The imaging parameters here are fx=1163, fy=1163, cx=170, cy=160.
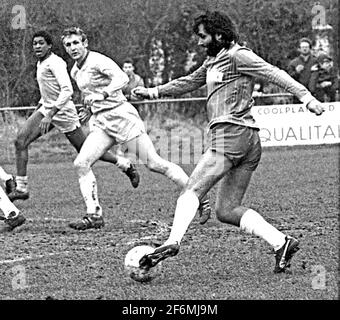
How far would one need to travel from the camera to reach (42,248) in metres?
10.4

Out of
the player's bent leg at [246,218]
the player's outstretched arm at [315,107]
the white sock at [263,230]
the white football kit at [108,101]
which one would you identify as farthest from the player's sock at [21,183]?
the player's outstretched arm at [315,107]

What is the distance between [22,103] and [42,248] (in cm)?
1122

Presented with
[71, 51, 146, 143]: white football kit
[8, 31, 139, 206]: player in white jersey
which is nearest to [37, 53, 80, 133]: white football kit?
[8, 31, 139, 206]: player in white jersey

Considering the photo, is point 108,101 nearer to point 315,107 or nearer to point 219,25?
point 219,25

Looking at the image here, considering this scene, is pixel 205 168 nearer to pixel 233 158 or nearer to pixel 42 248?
pixel 233 158

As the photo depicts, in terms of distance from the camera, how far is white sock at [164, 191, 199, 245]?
27.1ft

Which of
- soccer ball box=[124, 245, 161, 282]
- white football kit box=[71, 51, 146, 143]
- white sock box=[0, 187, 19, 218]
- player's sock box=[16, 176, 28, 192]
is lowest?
player's sock box=[16, 176, 28, 192]

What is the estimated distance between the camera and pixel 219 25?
8406mm

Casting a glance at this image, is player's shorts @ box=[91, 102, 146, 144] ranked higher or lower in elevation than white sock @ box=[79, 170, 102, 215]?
higher

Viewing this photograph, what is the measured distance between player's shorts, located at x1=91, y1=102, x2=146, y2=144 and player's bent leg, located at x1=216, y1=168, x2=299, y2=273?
3.18m

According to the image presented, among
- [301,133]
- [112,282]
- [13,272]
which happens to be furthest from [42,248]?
[301,133]

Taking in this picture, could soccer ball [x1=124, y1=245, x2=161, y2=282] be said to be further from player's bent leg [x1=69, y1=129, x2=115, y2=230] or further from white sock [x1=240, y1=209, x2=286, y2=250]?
player's bent leg [x1=69, y1=129, x2=115, y2=230]

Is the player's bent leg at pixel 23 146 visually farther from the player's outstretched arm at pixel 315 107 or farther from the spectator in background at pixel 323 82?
the spectator in background at pixel 323 82
